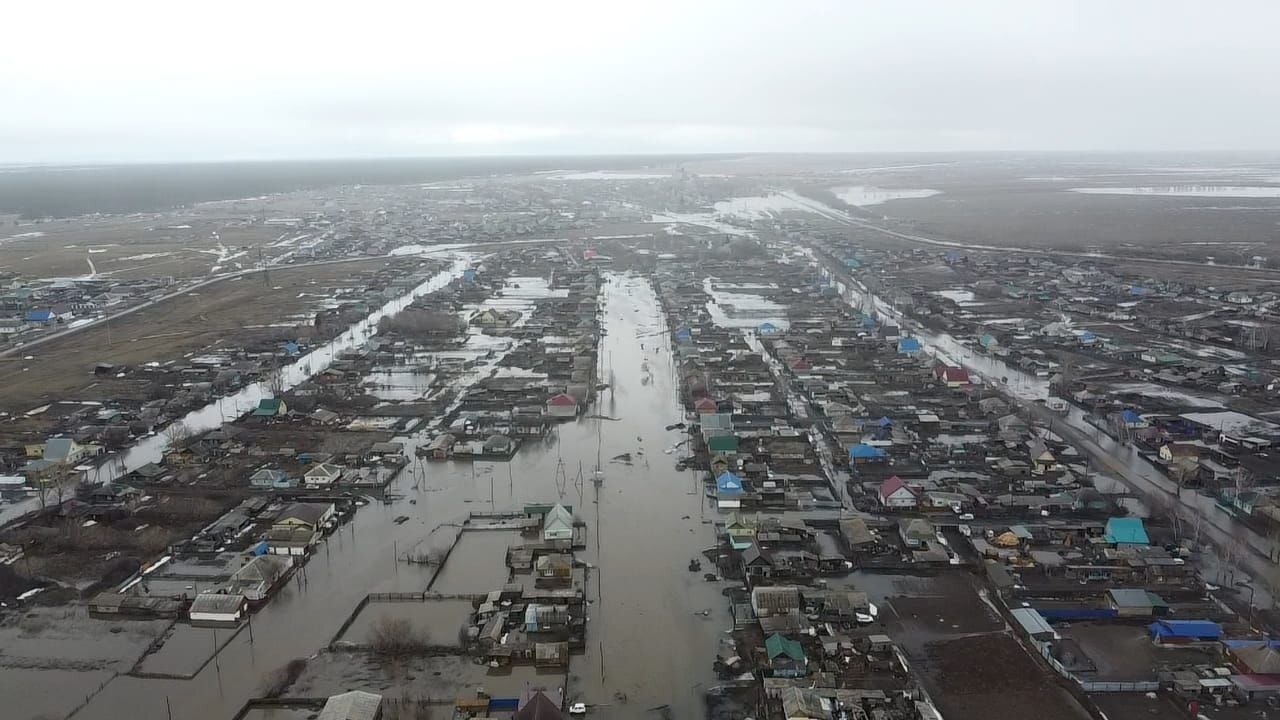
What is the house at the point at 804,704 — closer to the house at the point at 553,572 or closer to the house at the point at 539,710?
the house at the point at 539,710

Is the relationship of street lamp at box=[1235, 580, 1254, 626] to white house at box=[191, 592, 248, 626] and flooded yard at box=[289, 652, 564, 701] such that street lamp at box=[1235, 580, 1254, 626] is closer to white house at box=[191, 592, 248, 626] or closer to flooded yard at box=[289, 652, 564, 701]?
flooded yard at box=[289, 652, 564, 701]

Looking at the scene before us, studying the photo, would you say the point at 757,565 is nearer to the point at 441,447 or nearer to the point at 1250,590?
the point at 1250,590

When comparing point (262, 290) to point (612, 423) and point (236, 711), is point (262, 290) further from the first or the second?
point (236, 711)

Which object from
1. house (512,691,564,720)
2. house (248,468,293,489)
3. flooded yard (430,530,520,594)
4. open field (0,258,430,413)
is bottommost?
flooded yard (430,530,520,594)

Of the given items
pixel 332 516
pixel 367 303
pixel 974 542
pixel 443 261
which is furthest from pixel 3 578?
pixel 443 261

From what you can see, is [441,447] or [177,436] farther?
[177,436]

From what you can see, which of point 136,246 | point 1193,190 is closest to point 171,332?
point 136,246

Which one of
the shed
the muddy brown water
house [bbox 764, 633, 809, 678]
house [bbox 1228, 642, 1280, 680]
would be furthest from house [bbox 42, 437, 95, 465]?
house [bbox 1228, 642, 1280, 680]
